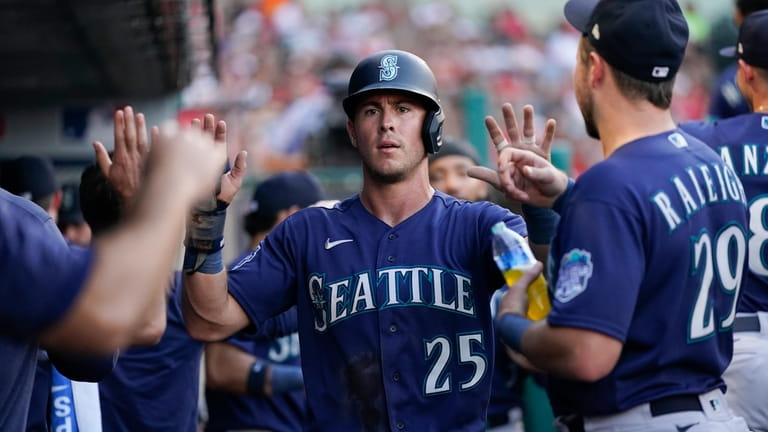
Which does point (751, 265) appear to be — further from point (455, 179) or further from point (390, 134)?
point (455, 179)

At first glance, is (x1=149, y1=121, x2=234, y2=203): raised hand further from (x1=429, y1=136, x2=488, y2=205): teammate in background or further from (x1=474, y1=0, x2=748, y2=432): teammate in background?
(x1=429, y1=136, x2=488, y2=205): teammate in background

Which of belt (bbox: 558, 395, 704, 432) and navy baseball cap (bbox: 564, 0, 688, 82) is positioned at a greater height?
navy baseball cap (bbox: 564, 0, 688, 82)

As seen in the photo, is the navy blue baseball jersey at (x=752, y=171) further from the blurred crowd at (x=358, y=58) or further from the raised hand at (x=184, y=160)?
the blurred crowd at (x=358, y=58)

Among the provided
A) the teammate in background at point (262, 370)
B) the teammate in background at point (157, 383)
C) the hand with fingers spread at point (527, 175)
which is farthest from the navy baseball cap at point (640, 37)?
the teammate in background at point (262, 370)

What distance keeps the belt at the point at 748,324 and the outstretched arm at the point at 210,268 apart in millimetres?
1967

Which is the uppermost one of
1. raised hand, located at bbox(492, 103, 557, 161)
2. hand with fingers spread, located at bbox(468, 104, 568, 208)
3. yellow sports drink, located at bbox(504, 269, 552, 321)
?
raised hand, located at bbox(492, 103, 557, 161)

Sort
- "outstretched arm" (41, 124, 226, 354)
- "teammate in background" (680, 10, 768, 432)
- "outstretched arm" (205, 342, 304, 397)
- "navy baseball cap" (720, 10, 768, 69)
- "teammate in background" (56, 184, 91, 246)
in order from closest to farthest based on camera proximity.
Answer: "outstretched arm" (41, 124, 226, 354) → "teammate in background" (680, 10, 768, 432) → "navy baseball cap" (720, 10, 768, 69) → "outstretched arm" (205, 342, 304, 397) → "teammate in background" (56, 184, 91, 246)

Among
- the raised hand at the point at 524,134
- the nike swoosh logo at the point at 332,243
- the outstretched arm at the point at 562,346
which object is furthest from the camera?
the nike swoosh logo at the point at 332,243

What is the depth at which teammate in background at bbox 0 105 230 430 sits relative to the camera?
2318mm

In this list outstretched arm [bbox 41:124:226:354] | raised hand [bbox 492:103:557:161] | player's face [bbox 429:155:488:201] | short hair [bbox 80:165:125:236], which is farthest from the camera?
player's face [bbox 429:155:488:201]

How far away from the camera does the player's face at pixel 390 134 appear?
175 inches

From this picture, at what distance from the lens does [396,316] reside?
4.23 metres

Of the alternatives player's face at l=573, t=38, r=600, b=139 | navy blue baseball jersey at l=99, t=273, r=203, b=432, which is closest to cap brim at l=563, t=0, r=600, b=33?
player's face at l=573, t=38, r=600, b=139

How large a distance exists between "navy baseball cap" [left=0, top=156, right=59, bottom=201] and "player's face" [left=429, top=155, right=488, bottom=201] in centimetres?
223
